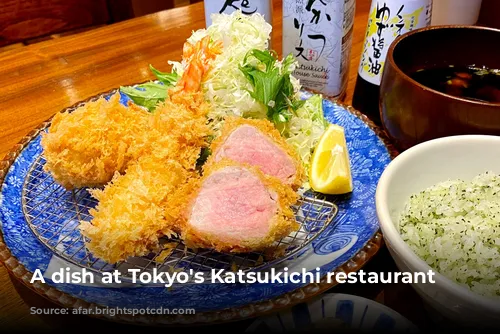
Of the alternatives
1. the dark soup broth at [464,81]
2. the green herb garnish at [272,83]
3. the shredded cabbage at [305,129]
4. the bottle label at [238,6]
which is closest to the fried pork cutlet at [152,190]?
the green herb garnish at [272,83]

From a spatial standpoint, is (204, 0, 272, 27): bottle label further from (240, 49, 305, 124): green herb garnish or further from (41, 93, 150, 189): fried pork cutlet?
(41, 93, 150, 189): fried pork cutlet

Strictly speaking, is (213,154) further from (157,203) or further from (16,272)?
(16,272)

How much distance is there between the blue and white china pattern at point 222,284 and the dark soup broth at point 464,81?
0.86 ft

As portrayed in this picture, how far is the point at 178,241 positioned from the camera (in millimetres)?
1305

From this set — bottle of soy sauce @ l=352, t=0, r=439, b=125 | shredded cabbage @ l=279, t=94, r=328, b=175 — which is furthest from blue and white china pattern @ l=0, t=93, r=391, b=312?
bottle of soy sauce @ l=352, t=0, r=439, b=125

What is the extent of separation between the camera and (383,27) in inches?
65.7

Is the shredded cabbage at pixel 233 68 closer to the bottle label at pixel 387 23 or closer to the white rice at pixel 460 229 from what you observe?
the bottle label at pixel 387 23

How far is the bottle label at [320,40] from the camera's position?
1.77m

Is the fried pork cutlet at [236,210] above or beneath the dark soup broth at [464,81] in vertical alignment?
beneath

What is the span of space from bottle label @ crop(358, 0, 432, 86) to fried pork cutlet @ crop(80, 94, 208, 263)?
2.15 ft

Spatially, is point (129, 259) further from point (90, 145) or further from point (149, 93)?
point (149, 93)

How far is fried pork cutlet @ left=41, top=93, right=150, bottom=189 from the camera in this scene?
56.8 inches

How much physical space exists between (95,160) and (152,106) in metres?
0.41

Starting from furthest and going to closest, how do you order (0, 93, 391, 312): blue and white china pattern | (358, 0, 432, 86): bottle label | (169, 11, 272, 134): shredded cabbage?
(169, 11, 272, 134): shredded cabbage → (358, 0, 432, 86): bottle label → (0, 93, 391, 312): blue and white china pattern
